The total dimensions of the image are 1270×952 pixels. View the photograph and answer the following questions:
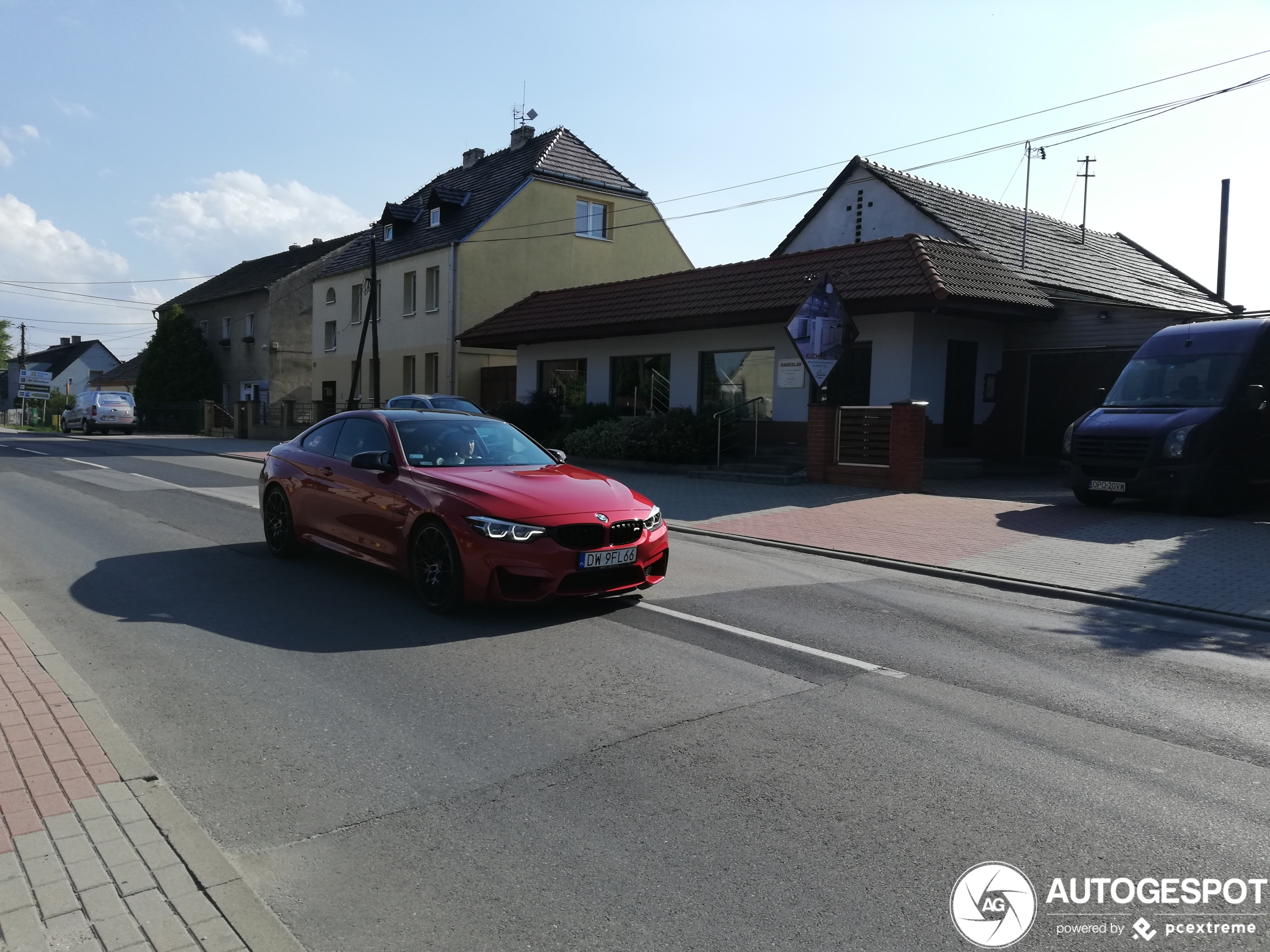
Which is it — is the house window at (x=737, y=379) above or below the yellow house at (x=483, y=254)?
below

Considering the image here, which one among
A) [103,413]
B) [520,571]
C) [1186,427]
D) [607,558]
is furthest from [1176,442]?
[103,413]

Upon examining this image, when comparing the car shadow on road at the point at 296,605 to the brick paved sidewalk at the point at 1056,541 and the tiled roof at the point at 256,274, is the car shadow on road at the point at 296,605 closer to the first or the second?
the brick paved sidewalk at the point at 1056,541

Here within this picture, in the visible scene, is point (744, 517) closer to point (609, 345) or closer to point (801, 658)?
point (801, 658)

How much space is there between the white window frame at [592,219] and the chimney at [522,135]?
14.7 feet

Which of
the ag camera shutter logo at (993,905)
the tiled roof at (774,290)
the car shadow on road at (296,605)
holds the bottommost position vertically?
the ag camera shutter logo at (993,905)

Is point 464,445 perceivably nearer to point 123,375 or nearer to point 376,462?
point 376,462

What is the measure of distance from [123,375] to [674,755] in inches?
3444

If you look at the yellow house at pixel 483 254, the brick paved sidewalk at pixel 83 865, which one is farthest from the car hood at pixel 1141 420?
the yellow house at pixel 483 254

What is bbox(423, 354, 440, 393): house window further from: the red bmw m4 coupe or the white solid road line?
the white solid road line

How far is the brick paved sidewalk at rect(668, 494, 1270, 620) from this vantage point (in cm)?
876

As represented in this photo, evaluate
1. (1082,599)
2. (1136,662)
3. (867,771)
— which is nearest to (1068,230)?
(1082,599)

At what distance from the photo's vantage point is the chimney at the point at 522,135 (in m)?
38.3

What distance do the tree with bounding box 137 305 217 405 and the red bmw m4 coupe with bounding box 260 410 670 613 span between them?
4380 cm

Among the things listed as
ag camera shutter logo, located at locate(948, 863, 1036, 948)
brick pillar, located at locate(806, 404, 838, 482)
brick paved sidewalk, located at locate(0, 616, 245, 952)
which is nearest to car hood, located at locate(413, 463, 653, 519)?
brick paved sidewalk, located at locate(0, 616, 245, 952)
